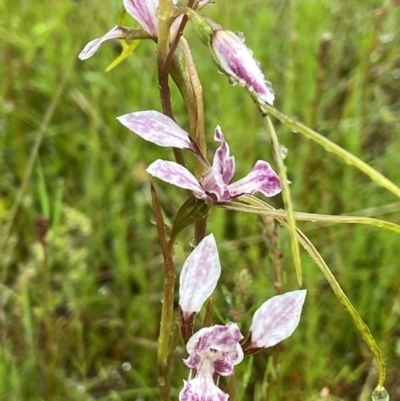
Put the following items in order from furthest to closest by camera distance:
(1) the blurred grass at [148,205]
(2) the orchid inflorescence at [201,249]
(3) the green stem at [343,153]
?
(1) the blurred grass at [148,205], (2) the orchid inflorescence at [201,249], (3) the green stem at [343,153]

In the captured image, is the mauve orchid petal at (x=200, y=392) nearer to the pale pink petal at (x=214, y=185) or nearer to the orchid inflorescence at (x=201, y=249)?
the orchid inflorescence at (x=201, y=249)

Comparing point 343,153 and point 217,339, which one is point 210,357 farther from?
point 343,153

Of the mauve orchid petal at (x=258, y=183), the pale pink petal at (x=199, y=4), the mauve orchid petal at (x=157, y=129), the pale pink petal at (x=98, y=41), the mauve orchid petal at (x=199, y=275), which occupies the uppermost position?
the pale pink petal at (x=199, y=4)

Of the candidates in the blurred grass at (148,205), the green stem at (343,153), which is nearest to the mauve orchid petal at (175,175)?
the green stem at (343,153)

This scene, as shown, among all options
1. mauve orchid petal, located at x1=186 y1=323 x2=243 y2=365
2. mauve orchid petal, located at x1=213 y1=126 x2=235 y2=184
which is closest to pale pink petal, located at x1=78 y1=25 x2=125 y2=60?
mauve orchid petal, located at x1=213 y1=126 x2=235 y2=184

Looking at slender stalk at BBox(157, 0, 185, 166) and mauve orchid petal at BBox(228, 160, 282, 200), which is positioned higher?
slender stalk at BBox(157, 0, 185, 166)

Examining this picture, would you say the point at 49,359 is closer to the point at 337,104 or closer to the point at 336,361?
the point at 336,361

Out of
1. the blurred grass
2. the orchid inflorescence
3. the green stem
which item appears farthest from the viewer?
the blurred grass

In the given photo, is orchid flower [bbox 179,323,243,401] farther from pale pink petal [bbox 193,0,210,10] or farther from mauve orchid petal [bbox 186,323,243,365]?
pale pink petal [bbox 193,0,210,10]
